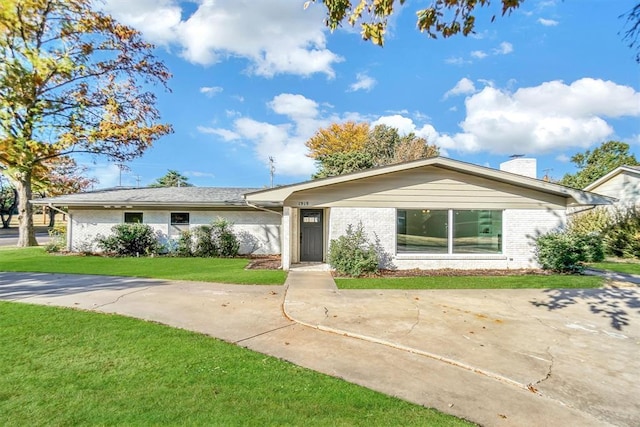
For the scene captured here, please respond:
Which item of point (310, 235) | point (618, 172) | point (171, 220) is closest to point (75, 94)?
point (171, 220)

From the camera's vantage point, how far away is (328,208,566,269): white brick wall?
11211 mm

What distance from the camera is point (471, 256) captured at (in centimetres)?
1142

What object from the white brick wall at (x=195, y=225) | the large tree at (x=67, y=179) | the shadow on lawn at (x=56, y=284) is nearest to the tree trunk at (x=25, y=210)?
the white brick wall at (x=195, y=225)

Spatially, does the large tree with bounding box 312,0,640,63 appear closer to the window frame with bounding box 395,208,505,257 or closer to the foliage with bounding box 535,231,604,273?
the window frame with bounding box 395,208,505,257

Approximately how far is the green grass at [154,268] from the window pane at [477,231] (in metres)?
5.97

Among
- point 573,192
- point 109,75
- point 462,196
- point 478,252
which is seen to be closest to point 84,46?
point 109,75

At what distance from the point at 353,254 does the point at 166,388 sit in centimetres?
771

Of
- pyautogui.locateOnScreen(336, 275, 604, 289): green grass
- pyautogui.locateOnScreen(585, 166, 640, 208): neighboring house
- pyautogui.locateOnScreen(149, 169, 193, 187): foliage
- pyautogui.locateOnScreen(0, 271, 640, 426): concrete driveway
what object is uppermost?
pyautogui.locateOnScreen(149, 169, 193, 187): foliage

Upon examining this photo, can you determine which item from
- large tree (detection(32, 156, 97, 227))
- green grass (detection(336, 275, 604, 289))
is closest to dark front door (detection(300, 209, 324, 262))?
green grass (detection(336, 275, 604, 289))

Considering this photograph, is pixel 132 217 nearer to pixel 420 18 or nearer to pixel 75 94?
pixel 75 94

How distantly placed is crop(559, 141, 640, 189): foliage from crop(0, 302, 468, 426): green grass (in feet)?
116

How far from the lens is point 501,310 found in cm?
658

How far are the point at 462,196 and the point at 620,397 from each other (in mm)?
8351

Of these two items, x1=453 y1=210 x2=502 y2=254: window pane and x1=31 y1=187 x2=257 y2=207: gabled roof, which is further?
x1=31 y1=187 x2=257 y2=207: gabled roof
